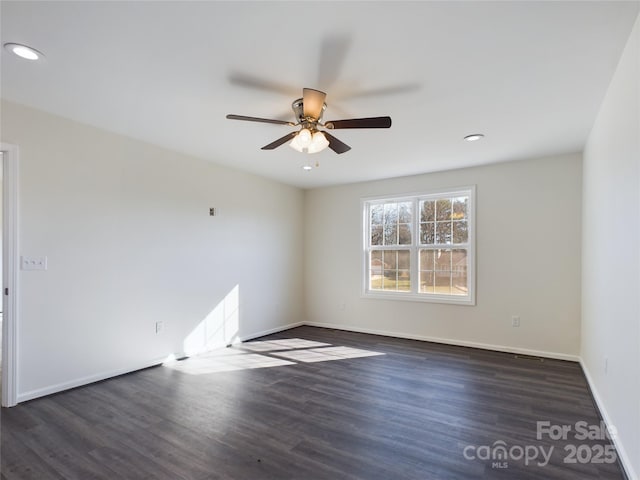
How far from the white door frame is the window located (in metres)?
4.18

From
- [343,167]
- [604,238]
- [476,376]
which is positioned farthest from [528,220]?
[343,167]

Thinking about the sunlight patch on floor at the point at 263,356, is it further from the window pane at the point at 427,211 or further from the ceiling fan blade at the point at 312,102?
the ceiling fan blade at the point at 312,102

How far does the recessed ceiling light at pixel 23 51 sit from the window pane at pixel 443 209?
4.50 meters

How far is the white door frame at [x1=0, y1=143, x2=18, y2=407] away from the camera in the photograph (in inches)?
105

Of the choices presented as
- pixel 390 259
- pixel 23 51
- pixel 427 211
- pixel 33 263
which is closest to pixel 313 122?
pixel 23 51

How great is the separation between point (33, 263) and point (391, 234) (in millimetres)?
4309

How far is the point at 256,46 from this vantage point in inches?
77.2

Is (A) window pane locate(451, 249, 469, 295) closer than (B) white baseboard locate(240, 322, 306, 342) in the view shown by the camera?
Yes

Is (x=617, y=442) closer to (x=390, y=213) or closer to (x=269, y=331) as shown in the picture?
(x=390, y=213)

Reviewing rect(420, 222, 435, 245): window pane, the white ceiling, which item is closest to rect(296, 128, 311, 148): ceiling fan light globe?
the white ceiling

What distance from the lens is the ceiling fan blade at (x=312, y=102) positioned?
7.20ft

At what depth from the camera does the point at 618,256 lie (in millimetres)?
2143

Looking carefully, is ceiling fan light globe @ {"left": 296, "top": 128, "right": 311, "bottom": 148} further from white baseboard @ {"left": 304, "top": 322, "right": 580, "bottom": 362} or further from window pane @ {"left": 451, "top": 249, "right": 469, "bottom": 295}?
white baseboard @ {"left": 304, "top": 322, "right": 580, "bottom": 362}

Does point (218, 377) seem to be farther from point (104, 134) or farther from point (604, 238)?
point (604, 238)
